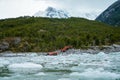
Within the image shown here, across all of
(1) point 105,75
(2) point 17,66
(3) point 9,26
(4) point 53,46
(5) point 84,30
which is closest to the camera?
(1) point 105,75

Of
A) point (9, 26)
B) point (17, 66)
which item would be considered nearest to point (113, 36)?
point (9, 26)

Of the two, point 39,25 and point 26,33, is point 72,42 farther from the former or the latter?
point 39,25

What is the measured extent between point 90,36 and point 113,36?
9699 millimetres

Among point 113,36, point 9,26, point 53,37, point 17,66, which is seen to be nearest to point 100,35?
point 113,36

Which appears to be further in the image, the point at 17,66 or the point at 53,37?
the point at 53,37

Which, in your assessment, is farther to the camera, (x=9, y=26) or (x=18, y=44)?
(x=9, y=26)

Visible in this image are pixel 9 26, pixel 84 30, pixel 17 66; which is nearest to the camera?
pixel 17 66

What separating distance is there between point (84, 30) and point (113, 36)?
21.3 m

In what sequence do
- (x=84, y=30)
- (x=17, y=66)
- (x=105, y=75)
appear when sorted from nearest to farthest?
(x=105, y=75)
(x=17, y=66)
(x=84, y=30)

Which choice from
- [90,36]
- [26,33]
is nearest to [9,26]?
[26,33]

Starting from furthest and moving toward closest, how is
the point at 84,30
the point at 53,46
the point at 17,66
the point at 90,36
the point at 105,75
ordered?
the point at 84,30 → the point at 90,36 → the point at 53,46 → the point at 17,66 → the point at 105,75

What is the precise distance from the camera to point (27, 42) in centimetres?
13050

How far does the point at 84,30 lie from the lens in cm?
15638

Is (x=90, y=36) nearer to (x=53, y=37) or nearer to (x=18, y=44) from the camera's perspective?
(x=53, y=37)
